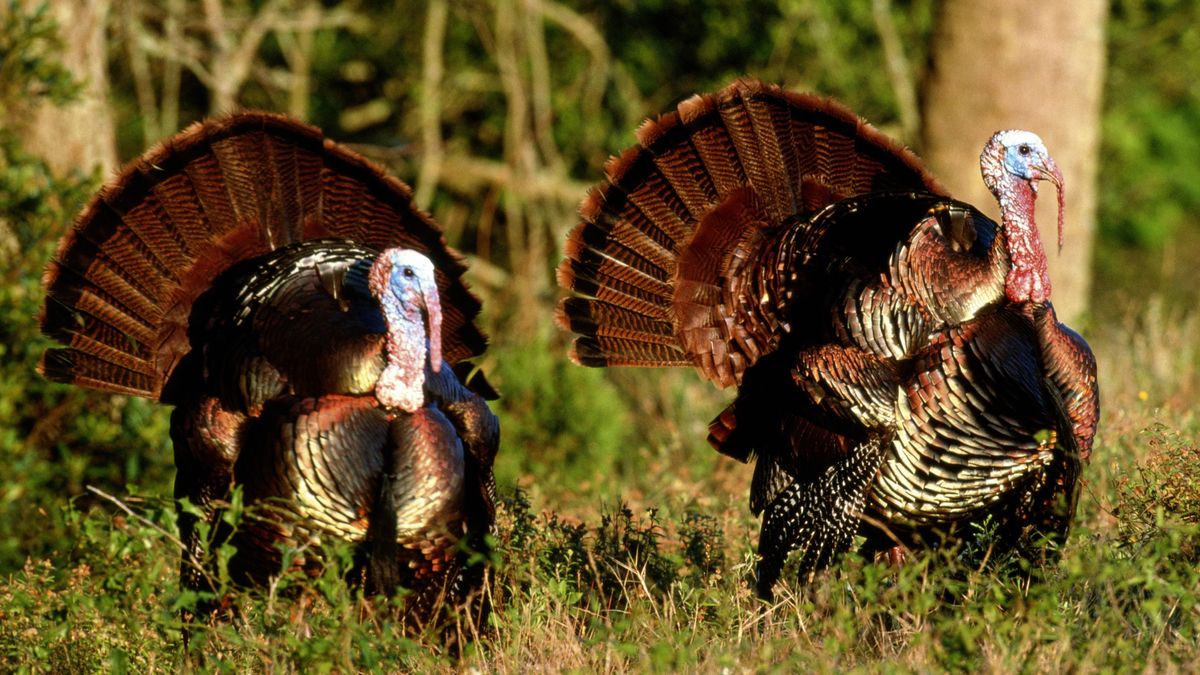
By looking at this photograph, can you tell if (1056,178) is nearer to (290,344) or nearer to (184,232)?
(290,344)

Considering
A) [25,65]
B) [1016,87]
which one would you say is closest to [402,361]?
[25,65]

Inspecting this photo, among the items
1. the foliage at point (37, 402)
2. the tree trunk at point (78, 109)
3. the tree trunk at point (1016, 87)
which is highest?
the tree trunk at point (1016, 87)

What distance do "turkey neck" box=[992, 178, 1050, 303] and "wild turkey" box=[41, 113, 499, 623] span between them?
1594 mm

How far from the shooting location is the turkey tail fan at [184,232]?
489 centimetres

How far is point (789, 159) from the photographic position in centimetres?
514

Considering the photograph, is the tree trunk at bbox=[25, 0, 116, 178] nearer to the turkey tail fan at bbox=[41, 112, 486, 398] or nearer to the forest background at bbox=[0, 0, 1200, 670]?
the forest background at bbox=[0, 0, 1200, 670]

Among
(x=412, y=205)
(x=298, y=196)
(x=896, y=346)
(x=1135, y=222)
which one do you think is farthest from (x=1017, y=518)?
(x=1135, y=222)

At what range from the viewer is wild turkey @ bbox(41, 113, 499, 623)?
4176 millimetres

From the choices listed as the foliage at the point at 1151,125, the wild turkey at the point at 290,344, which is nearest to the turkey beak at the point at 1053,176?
the wild turkey at the point at 290,344

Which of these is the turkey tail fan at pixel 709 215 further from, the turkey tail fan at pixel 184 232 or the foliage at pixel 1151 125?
the foliage at pixel 1151 125

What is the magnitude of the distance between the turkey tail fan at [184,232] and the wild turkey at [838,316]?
63 cm

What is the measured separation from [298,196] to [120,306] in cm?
68

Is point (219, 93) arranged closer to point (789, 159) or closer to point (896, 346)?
point (789, 159)

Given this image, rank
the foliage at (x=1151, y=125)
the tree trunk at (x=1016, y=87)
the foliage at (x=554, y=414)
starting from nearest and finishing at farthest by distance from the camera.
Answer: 1. the foliage at (x=554, y=414)
2. the tree trunk at (x=1016, y=87)
3. the foliage at (x=1151, y=125)
